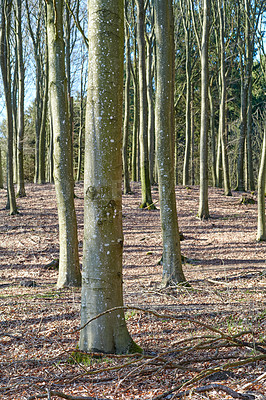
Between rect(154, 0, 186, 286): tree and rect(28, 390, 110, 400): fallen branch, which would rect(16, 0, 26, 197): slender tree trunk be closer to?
rect(154, 0, 186, 286): tree

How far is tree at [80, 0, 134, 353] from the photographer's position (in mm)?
3611

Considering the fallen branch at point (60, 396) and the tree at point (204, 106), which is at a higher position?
the tree at point (204, 106)

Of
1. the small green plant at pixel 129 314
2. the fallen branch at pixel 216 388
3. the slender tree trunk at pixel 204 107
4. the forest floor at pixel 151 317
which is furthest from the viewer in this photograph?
the slender tree trunk at pixel 204 107

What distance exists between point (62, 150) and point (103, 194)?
3574 mm

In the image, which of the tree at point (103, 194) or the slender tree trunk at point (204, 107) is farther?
the slender tree trunk at point (204, 107)

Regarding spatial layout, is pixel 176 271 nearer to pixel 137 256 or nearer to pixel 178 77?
pixel 137 256

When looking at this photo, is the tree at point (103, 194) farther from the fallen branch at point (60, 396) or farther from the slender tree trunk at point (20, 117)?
the slender tree trunk at point (20, 117)

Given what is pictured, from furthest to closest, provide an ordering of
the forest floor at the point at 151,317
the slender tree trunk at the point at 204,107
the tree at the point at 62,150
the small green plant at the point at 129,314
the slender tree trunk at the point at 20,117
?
the slender tree trunk at the point at 20,117 < the slender tree trunk at the point at 204,107 < the tree at the point at 62,150 < the small green plant at the point at 129,314 < the forest floor at the point at 151,317

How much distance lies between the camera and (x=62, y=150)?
6.89 metres

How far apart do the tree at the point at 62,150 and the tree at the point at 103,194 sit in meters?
3.32

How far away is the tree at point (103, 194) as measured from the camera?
11.8 feet

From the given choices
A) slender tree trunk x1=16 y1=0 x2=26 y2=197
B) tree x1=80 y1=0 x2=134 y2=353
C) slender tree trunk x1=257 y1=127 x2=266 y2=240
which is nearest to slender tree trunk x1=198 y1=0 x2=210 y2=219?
slender tree trunk x1=257 y1=127 x2=266 y2=240

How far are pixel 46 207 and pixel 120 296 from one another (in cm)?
1194

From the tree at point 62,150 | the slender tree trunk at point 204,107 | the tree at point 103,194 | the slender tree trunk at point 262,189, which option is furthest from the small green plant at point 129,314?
the slender tree trunk at point 204,107
